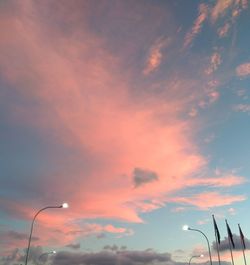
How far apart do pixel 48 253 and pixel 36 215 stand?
73.0 ft

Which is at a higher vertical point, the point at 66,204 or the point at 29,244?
the point at 66,204

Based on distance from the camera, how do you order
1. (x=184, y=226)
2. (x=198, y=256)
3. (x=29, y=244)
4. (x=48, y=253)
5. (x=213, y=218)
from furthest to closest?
1. (x=198, y=256)
2. (x=48, y=253)
3. (x=213, y=218)
4. (x=184, y=226)
5. (x=29, y=244)

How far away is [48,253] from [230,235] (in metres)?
28.8

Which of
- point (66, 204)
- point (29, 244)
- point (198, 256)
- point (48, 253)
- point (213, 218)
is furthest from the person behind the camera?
point (198, 256)

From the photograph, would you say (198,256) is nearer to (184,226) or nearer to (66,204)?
(184,226)

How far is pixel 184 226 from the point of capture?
4453cm

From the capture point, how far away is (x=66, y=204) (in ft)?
109

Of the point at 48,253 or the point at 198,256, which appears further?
the point at 198,256

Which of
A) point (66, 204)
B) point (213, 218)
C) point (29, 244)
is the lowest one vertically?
point (29, 244)

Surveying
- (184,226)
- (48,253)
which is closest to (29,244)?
(184,226)

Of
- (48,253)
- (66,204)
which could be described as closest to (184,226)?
(66,204)

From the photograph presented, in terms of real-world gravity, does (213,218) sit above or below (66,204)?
above

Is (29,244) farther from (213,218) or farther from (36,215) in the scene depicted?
(213,218)

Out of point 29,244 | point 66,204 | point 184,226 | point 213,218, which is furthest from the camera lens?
point 213,218
